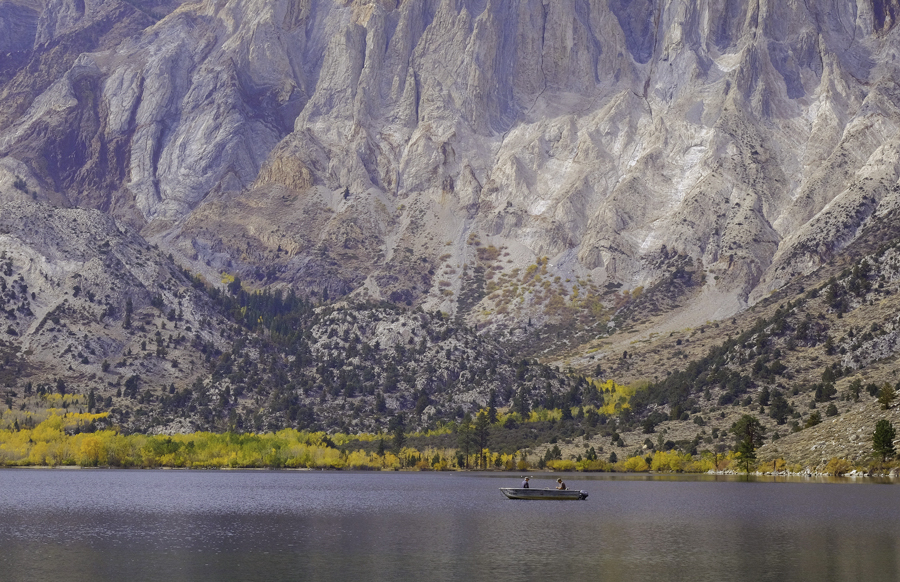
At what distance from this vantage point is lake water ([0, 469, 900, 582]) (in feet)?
220

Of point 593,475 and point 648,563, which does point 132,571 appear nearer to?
point 648,563

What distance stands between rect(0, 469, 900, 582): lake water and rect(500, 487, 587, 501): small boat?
2.84 meters

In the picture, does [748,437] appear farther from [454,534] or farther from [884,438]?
[454,534]

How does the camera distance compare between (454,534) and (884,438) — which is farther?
(884,438)

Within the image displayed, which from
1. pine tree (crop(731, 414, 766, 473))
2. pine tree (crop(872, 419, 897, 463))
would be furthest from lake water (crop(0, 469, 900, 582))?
pine tree (crop(731, 414, 766, 473))

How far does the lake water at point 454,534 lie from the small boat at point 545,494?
2.84m

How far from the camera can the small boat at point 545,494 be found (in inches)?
4947

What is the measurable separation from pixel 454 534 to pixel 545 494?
42263 millimetres

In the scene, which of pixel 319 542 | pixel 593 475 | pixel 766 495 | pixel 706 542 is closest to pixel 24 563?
pixel 319 542

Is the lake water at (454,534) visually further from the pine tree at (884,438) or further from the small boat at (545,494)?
the pine tree at (884,438)

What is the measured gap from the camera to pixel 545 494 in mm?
→ 128375

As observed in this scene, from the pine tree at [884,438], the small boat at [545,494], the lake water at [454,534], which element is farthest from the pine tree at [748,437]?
the small boat at [545,494]

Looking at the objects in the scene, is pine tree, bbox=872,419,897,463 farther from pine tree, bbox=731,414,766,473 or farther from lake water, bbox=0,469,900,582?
pine tree, bbox=731,414,766,473

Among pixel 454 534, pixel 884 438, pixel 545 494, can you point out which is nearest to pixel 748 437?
pixel 884 438
